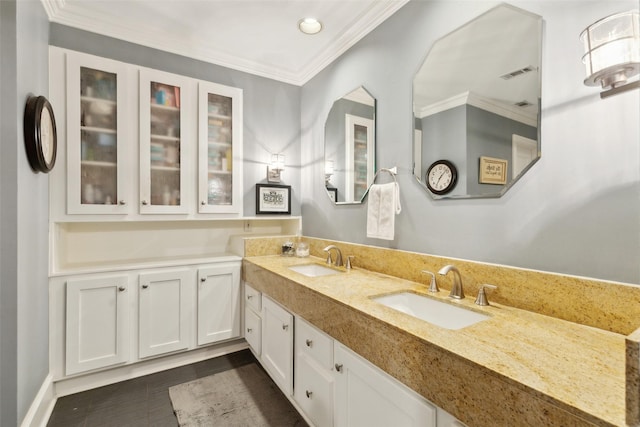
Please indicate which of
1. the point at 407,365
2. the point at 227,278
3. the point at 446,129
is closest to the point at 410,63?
the point at 446,129

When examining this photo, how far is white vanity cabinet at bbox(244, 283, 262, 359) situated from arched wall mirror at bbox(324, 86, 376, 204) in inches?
40.0

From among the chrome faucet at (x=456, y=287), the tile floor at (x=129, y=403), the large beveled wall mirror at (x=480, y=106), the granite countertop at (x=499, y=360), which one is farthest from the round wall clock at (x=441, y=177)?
the tile floor at (x=129, y=403)

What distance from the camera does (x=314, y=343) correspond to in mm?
1498

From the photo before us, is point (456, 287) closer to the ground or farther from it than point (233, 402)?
farther from it

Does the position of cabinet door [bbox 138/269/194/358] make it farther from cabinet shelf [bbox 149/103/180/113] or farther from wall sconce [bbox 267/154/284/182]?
cabinet shelf [bbox 149/103/180/113]

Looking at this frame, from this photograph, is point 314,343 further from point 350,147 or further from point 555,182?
point 350,147

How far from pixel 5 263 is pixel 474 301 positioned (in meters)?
2.17

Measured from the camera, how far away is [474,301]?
4.41 feet

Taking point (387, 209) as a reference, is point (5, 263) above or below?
below

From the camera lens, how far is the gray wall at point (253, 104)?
2254 millimetres

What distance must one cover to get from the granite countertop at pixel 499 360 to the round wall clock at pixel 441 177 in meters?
0.58

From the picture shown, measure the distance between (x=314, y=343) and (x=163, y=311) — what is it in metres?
1.38

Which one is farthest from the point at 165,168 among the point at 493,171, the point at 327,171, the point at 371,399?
the point at 493,171

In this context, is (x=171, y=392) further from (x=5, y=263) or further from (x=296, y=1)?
(x=296, y=1)
